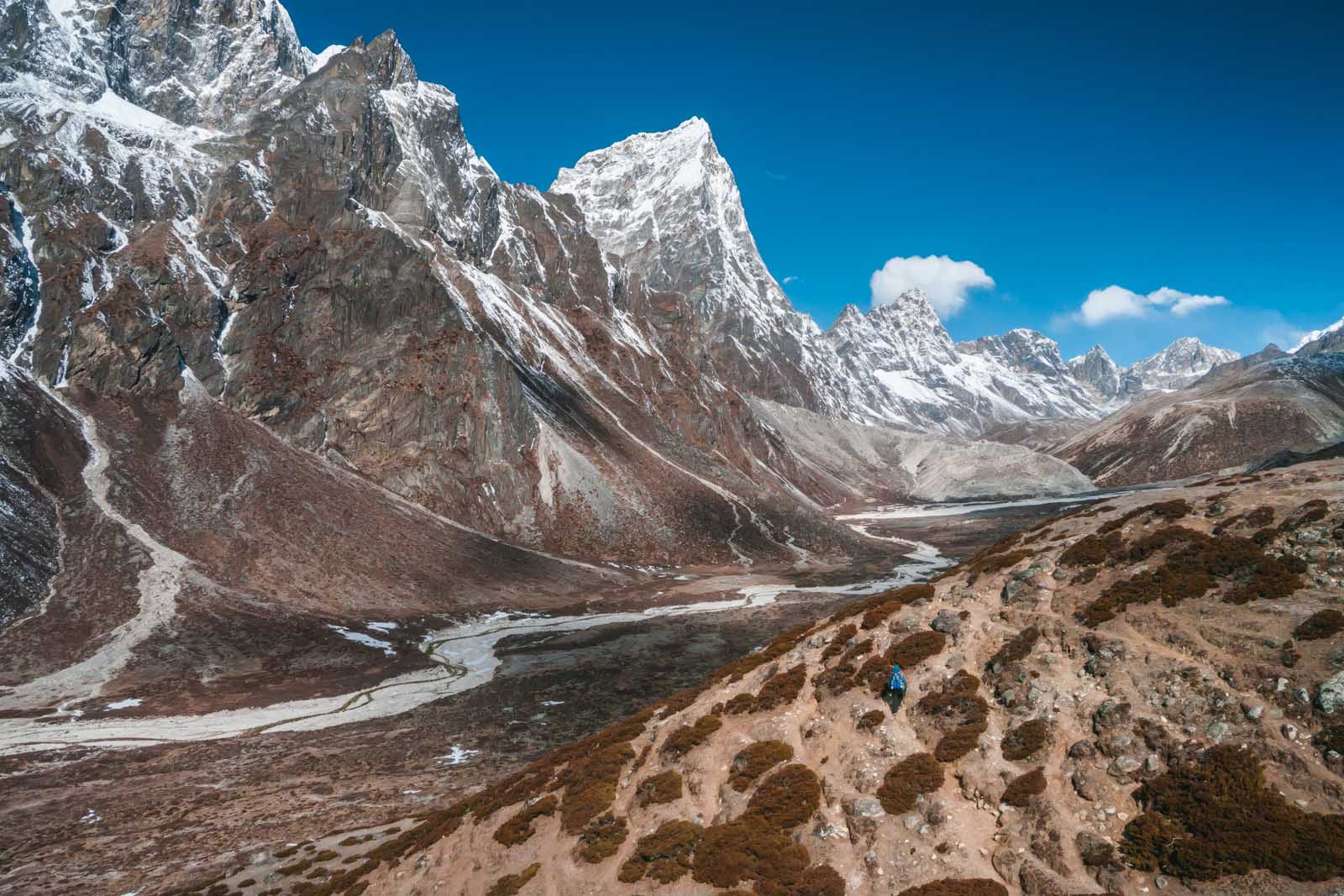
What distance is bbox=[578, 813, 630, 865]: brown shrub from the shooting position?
21016mm

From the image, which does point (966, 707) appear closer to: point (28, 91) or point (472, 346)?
point (472, 346)

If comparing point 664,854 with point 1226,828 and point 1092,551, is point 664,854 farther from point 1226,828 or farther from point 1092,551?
point 1092,551

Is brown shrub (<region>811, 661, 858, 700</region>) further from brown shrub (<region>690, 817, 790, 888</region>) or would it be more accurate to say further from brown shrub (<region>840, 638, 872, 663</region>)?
brown shrub (<region>690, 817, 790, 888</region>)

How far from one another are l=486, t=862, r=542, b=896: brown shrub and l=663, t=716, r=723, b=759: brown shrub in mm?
5395

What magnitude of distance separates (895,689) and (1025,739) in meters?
3.95

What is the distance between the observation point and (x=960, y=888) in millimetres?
15461

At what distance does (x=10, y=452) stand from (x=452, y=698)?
275ft

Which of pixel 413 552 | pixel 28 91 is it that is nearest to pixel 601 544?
pixel 413 552

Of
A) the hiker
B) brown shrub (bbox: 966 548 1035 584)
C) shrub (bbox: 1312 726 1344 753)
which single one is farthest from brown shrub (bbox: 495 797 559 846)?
shrub (bbox: 1312 726 1344 753)

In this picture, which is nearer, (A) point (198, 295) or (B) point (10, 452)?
(B) point (10, 452)

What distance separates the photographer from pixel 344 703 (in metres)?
63.9

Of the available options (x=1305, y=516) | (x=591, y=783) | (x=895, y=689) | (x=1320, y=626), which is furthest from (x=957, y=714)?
(x=591, y=783)

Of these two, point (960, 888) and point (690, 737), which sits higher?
point (690, 737)

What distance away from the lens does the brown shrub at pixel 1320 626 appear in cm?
1569
